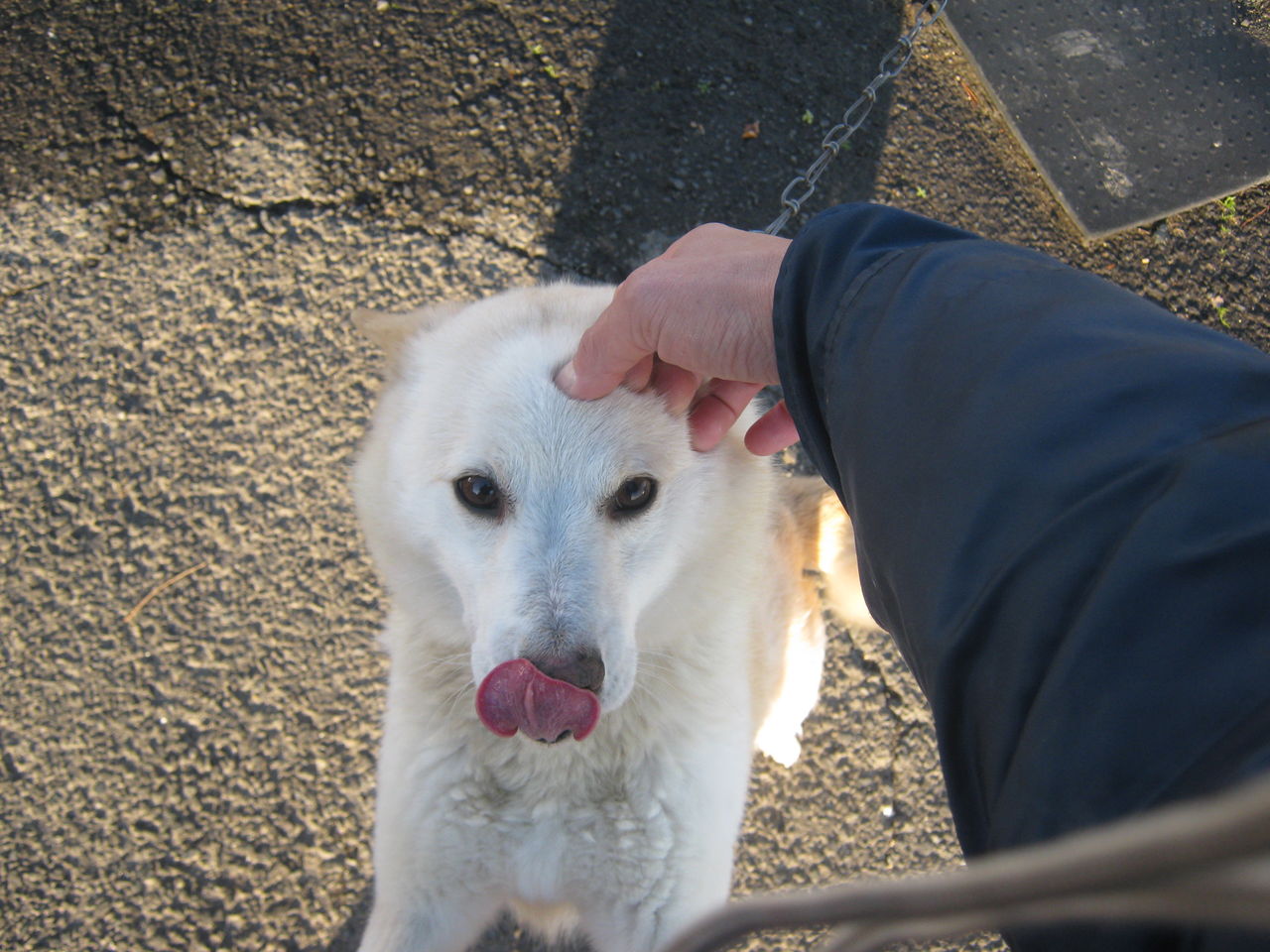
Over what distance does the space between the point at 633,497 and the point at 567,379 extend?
0.88 feet

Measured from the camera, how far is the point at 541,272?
2896mm

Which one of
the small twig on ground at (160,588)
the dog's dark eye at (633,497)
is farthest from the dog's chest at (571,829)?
the small twig on ground at (160,588)

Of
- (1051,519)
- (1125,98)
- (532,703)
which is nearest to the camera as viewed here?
(1051,519)

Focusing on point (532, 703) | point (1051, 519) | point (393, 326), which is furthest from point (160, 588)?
point (1051, 519)

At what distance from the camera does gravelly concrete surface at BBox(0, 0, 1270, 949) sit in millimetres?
2293

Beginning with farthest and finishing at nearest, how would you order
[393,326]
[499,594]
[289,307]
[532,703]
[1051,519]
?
[289,307], [393,326], [499,594], [532,703], [1051,519]

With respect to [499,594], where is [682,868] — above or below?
below

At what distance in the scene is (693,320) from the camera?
59.5 inches

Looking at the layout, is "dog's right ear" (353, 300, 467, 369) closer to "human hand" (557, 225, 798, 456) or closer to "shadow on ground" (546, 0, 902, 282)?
"human hand" (557, 225, 798, 456)

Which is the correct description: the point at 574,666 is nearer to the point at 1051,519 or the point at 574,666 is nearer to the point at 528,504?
the point at 528,504

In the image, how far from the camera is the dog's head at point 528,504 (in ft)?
4.53

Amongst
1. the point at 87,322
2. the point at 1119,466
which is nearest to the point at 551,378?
the point at 1119,466

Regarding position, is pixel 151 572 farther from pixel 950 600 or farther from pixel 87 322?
pixel 950 600

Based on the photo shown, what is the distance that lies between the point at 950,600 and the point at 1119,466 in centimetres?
24
